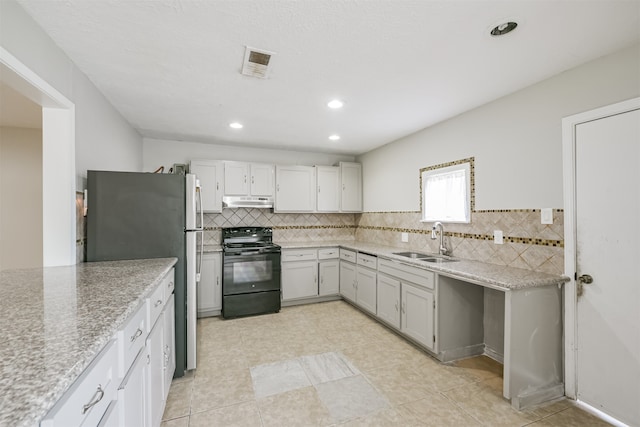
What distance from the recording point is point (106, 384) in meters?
0.95

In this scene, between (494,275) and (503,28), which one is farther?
(494,275)

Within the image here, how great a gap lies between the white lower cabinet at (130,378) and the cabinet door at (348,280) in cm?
240

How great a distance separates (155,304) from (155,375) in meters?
0.39

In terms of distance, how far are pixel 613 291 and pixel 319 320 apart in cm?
267

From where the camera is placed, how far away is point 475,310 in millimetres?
2674

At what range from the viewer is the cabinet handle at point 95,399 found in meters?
0.78

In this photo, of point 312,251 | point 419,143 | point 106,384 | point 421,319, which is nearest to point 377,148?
point 419,143

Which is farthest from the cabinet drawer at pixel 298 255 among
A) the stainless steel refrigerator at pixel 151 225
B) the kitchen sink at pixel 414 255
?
the stainless steel refrigerator at pixel 151 225

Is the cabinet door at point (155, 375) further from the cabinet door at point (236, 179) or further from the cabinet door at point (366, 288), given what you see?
the cabinet door at point (236, 179)

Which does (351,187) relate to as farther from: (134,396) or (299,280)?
(134,396)

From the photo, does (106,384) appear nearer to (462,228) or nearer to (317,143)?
(462,228)

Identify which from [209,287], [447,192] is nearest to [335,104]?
[447,192]

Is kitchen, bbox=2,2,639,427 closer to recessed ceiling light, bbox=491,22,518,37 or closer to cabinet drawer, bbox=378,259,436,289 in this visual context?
cabinet drawer, bbox=378,259,436,289

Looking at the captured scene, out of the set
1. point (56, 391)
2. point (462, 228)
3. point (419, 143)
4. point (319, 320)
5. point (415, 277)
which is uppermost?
point (419, 143)
